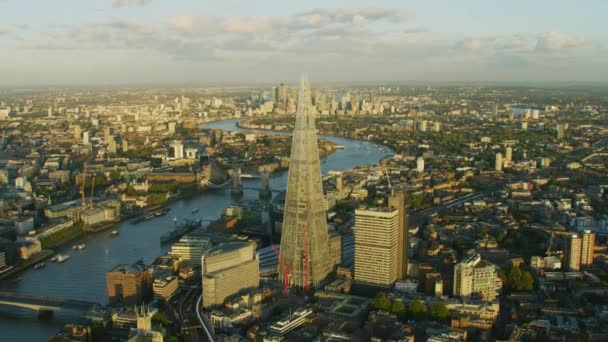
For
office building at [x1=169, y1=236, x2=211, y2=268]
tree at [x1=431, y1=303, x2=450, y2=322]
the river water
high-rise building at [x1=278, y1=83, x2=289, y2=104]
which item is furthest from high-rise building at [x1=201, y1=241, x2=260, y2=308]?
high-rise building at [x1=278, y1=83, x2=289, y2=104]

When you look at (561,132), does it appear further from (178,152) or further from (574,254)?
(574,254)

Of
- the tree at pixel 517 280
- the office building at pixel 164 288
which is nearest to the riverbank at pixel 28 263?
the office building at pixel 164 288

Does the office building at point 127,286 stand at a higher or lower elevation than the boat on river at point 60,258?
higher

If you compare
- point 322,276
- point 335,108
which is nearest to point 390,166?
point 322,276

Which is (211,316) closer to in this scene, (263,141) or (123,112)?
(263,141)

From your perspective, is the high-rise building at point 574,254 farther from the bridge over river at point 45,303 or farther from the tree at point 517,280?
the bridge over river at point 45,303

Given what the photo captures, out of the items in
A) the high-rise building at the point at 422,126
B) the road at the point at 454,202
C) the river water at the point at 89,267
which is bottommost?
the river water at the point at 89,267

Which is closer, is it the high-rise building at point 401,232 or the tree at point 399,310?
the tree at point 399,310

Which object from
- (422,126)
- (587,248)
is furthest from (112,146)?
(587,248)
